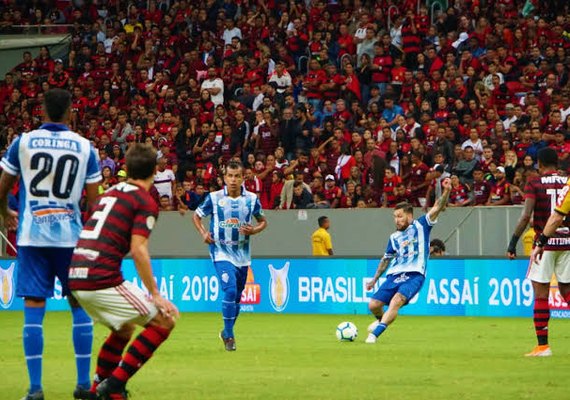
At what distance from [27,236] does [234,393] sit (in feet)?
6.95

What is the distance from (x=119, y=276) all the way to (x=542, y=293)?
6.44 meters

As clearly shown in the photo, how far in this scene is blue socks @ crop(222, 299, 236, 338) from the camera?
50.3 feet

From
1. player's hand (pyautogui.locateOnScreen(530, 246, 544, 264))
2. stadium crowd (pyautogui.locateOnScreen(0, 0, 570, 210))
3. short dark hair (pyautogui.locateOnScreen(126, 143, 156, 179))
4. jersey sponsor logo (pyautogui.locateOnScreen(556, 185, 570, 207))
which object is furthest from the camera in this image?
stadium crowd (pyautogui.locateOnScreen(0, 0, 570, 210))

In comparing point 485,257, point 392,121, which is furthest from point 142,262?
point 392,121

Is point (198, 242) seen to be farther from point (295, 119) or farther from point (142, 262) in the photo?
point (142, 262)

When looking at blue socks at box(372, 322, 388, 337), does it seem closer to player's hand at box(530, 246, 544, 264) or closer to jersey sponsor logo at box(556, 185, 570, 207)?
player's hand at box(530, 246, 544, 264)

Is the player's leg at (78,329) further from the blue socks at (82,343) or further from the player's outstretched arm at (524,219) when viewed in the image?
the player's outstretched arm at (524,219)

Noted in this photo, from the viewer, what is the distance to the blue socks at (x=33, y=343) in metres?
9.55

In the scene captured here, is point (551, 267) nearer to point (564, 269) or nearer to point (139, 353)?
point (564, 269)

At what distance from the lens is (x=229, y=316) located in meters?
15.4

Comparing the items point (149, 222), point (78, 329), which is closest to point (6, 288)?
point (78, 329)

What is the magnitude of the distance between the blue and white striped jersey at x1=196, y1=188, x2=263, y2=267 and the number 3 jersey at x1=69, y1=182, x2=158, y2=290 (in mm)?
6908

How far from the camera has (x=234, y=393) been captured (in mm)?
10438

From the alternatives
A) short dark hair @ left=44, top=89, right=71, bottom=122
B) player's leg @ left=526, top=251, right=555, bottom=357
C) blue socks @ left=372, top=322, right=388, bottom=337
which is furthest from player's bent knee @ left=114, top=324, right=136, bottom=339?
blue socks @ left=372, top=322, right=388, bottom=337
